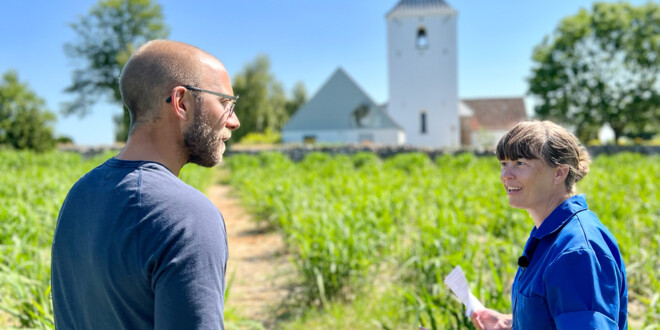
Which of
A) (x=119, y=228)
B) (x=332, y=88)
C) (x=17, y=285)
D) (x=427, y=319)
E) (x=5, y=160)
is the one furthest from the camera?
(x=332, y=88)

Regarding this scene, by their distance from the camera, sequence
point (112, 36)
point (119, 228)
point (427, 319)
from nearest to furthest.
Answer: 1. point (119, 228)
2. point (427, 319)
3. point (112, 36)

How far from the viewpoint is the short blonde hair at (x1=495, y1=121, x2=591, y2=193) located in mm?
1455

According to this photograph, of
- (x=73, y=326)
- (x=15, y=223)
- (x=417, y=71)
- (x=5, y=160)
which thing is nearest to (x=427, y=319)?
(x=73, y=326)

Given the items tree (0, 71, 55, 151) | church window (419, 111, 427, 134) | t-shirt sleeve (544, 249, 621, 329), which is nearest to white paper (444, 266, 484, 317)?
t-shirt sleeve (544, 249, 621, 329)

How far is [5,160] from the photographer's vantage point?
15961mm

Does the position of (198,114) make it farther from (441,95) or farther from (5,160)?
(441,95)

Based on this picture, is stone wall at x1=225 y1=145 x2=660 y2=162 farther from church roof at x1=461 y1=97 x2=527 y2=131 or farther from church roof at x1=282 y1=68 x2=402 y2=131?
church roof at x1=461 y1=97 x2=527 y2=131

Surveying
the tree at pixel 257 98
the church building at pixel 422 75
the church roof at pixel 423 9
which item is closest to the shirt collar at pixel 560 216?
the church building at pixel 422 75

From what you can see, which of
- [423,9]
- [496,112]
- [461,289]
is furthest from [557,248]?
[496,112]

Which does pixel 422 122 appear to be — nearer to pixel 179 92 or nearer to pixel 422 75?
pixel 422 75

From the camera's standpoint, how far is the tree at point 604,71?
105 feet

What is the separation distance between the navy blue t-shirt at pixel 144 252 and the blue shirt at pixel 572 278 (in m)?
0.82

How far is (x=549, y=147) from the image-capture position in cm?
146

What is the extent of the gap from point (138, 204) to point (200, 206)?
0.14 m
